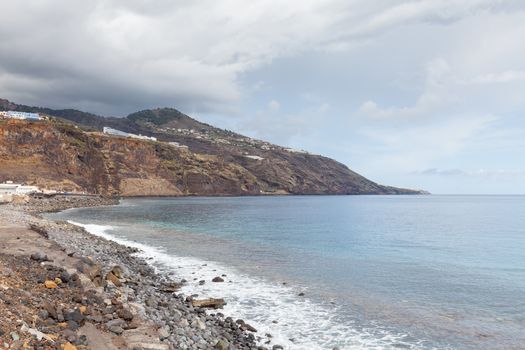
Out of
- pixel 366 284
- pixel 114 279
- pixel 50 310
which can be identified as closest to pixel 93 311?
pixel 50 310

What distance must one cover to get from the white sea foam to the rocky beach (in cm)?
98

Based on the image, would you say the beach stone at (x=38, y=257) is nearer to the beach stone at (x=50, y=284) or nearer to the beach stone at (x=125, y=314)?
the beach stone at (x=50, y=284)

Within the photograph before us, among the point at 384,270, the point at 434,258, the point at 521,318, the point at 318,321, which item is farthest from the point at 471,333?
the point at 434,258

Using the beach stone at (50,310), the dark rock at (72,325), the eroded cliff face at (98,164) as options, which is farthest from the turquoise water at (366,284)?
the eroded cliff face at (98,164)

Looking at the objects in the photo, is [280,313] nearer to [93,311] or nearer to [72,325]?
[93,311]

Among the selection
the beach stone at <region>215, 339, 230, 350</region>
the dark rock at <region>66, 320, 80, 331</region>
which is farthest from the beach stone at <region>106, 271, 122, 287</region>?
the dark rock at <region>66, 320, 80, 331</region>

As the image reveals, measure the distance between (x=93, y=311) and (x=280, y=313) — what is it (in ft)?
30.2

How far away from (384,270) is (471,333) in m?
A: 13.4

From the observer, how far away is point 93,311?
43.3 ft

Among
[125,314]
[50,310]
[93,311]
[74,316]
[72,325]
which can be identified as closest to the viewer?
[72,325]

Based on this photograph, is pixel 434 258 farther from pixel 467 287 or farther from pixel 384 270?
pixel 467 287

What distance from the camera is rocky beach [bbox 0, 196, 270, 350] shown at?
10.6 m

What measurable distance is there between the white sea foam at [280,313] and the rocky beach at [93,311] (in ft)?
3.21

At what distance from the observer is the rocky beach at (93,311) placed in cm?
1061
